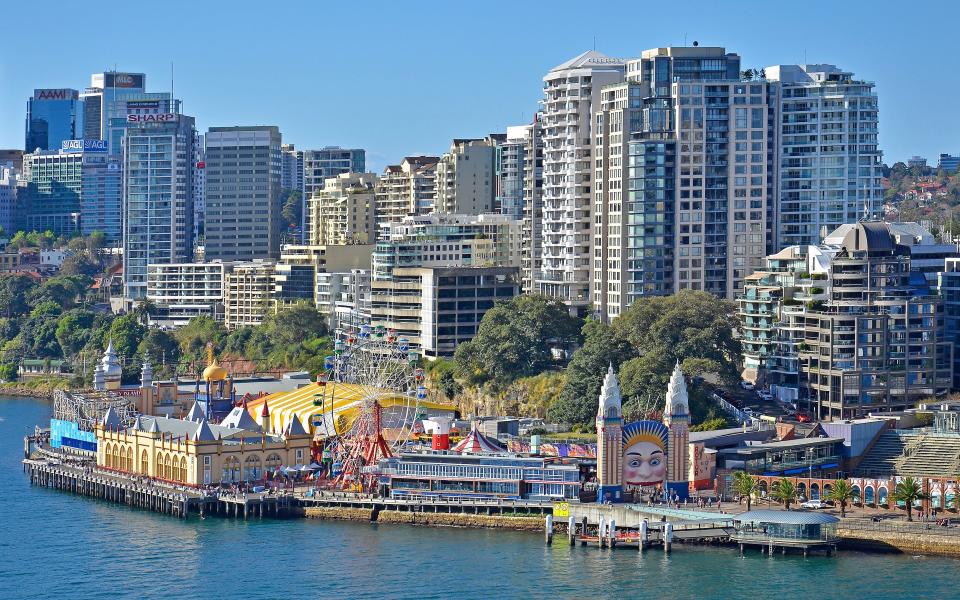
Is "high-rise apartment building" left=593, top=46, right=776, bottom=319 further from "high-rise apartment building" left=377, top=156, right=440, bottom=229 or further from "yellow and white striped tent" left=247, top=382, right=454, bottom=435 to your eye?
"high-rise apartment building" left=377, top=156, right=440, bottom=229

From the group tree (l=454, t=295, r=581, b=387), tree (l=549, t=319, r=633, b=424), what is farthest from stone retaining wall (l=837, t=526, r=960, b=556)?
tree (l=454, t=295, r=581, b=387)

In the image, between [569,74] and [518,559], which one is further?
[569,74]

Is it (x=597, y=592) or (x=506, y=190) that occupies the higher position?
(x=506, y=190)

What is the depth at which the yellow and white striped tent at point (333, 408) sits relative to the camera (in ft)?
312

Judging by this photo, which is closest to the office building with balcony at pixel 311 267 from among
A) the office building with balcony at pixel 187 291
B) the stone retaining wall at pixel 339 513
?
the office building with balcony at pixel 187 291

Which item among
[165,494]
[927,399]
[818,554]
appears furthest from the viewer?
[927,399]

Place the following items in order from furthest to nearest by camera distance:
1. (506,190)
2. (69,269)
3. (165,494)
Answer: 1. (69,269)
2. (506,190)
3. (165,494)

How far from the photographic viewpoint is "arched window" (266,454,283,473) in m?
90.6

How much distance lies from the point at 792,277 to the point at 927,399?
388 inches

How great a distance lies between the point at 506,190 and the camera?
143000mm

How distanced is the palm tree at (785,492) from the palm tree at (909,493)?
3980mm

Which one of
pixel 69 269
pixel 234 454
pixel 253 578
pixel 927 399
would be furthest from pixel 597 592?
pixel 69 269

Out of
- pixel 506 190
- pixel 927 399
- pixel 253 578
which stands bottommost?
pixel 253 578

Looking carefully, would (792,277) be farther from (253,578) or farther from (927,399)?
(253,578)
